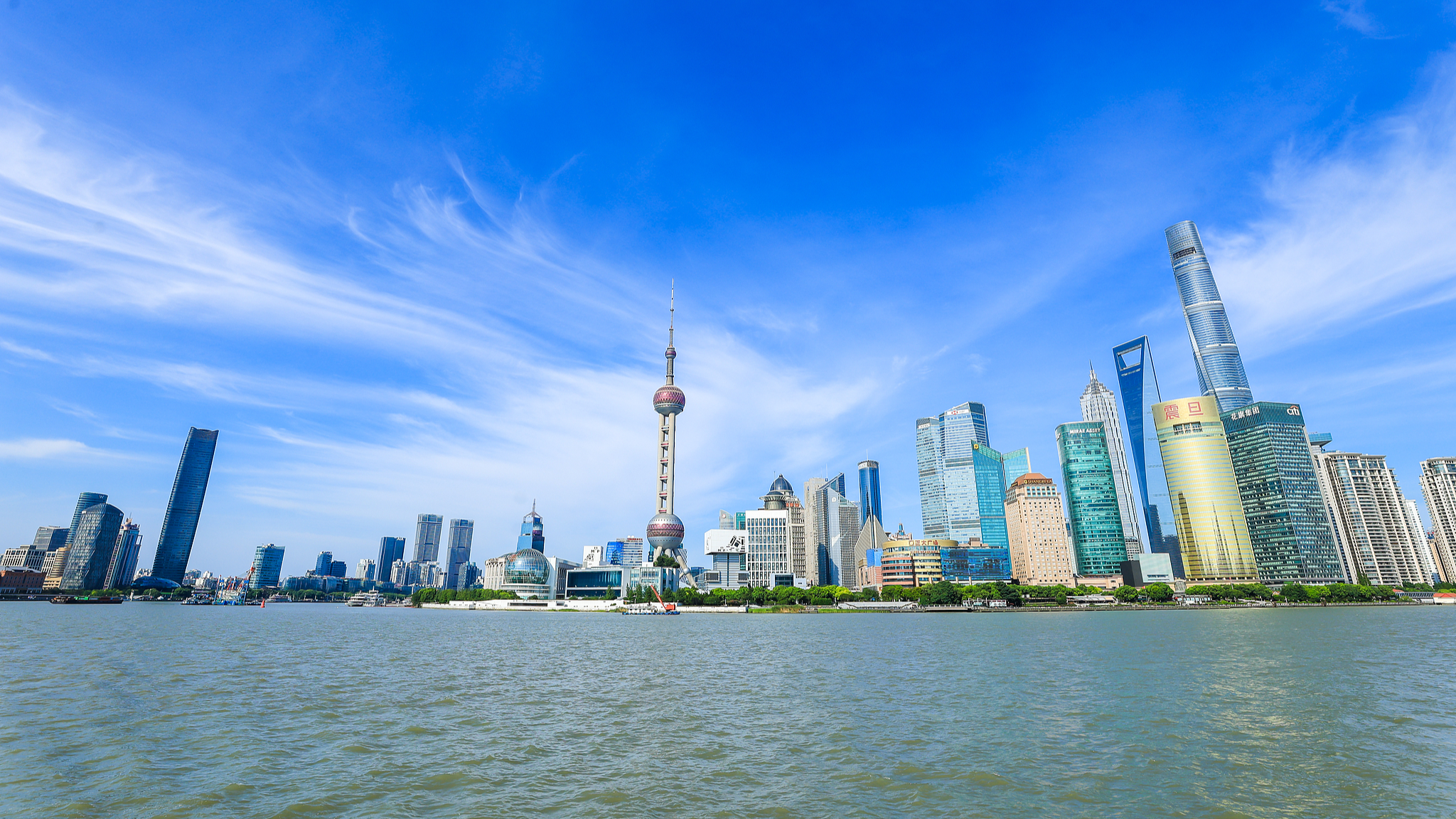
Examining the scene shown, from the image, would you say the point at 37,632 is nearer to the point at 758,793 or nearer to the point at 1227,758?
the point at 758,793

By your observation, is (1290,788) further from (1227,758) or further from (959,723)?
(959,723)

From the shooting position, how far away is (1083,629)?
10094 cm

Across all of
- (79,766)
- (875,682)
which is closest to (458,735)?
(79,766)

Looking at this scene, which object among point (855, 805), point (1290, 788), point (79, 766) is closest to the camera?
point (855, 805)

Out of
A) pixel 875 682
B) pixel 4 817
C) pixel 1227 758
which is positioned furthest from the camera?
pixel 875 682

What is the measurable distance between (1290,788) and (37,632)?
404 ft

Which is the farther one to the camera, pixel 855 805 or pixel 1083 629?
pixel 1083 629

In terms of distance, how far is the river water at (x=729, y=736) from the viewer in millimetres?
19344

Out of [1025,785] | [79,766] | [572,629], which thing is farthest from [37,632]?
[1025,785]

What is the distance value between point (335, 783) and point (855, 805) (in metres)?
16.5

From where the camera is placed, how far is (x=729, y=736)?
27844mm

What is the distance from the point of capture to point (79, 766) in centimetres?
2214

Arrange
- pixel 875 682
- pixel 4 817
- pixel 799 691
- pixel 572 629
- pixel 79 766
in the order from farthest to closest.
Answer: pixel 572 629 → pixel 875 682 → pixel 799 691 → pixel 79 766 → pixel 4 817

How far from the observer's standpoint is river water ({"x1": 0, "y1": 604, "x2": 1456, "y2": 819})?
19.3 meters
